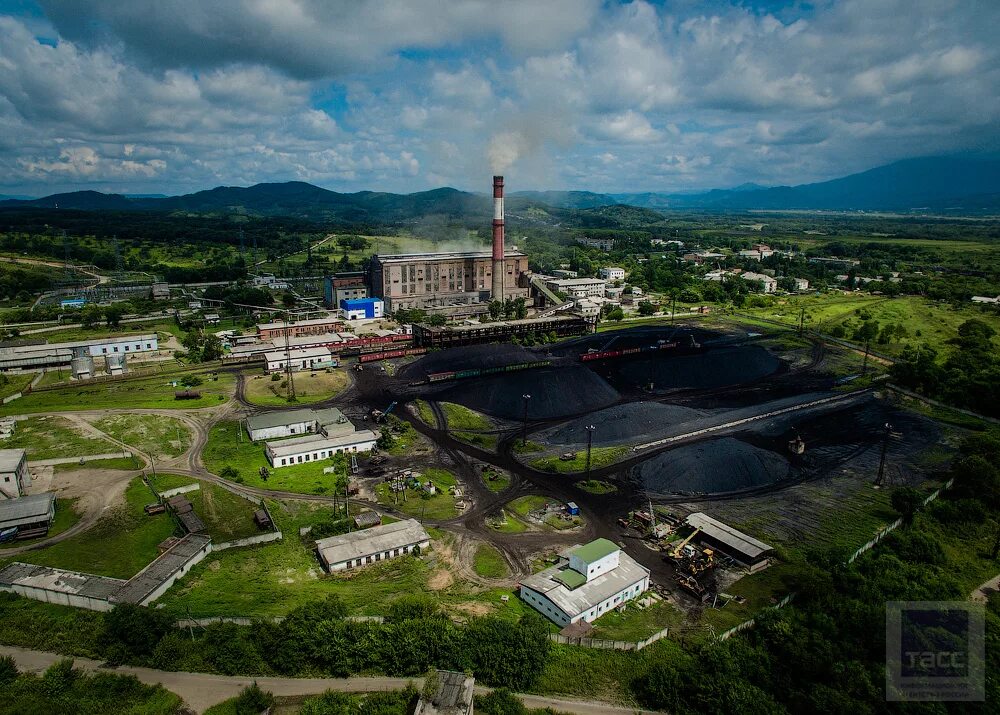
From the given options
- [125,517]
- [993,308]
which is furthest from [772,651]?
[993,308]

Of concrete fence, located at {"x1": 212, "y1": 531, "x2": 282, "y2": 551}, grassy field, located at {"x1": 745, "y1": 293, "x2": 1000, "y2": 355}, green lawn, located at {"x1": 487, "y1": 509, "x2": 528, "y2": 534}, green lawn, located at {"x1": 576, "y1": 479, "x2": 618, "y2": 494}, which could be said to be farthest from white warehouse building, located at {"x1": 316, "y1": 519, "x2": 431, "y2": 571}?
grassy field, located at {"x1": 745, "y1": 293, "x2": 1000, "y2": 355}

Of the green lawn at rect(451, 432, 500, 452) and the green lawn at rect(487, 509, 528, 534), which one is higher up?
the green lawn at rect(487, 509, 528, 534)

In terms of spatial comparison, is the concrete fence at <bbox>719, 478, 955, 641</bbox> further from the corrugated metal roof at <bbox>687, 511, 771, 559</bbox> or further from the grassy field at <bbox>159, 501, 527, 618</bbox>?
the grassy field at <bbox>159, 501, 527, 618</bbox>

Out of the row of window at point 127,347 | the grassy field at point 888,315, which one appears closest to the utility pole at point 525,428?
the row of window at point 127,347

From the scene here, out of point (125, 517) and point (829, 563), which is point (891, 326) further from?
point (125, 517)

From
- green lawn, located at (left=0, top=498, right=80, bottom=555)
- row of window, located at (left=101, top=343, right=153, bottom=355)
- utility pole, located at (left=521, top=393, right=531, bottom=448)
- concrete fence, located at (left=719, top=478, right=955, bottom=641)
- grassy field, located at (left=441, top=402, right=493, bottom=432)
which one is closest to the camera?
concrete fence, located at (left=719, top=478, right=955, bottom=641)

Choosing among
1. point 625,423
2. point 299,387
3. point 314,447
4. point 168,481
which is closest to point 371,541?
point 314,447
